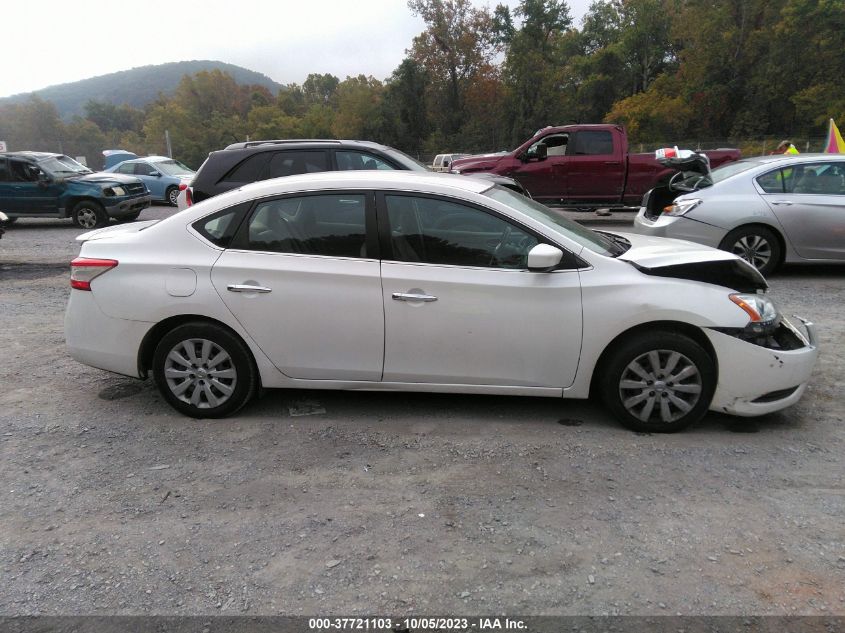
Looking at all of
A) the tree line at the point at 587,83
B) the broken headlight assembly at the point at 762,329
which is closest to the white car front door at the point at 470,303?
the broken headlight assembly at the point at 762,329

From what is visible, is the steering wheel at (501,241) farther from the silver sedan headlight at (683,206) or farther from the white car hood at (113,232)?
the silver sedan headlight at (683,206)

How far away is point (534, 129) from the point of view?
5244cm

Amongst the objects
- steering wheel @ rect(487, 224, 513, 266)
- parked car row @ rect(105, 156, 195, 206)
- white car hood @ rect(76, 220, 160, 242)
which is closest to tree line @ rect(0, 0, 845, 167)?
parked car row @ rect(105, 156, 195, 206)

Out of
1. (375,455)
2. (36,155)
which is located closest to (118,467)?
(375,455)

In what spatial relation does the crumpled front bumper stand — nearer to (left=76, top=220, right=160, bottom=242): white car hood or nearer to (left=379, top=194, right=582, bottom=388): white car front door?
(left=379, top=194, right=582, bottom=388): white car front door

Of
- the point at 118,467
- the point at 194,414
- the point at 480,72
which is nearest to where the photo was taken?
the point at 118,467

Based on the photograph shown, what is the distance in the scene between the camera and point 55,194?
14109 millimetres

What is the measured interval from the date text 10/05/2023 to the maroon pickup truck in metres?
11.7

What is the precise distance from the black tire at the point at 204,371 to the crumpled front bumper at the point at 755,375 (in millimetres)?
2999

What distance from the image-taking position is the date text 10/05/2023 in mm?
2410

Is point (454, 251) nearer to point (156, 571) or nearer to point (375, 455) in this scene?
point (375, 455)

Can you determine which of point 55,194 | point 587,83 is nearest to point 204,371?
point 55,194

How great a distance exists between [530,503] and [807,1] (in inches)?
1987

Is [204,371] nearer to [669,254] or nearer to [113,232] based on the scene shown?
[113,232]
